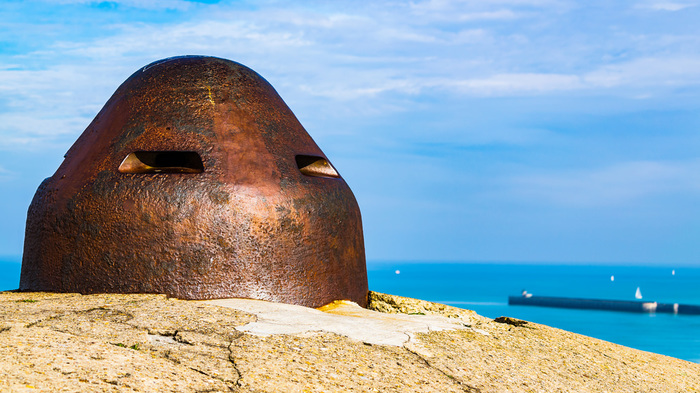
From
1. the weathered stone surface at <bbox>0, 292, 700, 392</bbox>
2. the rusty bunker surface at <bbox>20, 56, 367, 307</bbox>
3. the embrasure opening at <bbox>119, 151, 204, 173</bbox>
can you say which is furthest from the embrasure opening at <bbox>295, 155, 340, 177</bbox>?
the weathered stone surface at <bbox>0, 292, 700, 392</bbox>

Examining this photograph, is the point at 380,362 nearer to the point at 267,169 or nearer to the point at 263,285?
the point at 263,285

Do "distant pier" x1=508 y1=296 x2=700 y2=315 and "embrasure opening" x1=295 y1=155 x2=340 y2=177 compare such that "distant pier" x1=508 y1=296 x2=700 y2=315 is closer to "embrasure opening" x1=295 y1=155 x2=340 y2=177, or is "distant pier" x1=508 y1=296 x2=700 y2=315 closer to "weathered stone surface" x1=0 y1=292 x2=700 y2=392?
"weathered stone surface" x1=0 y1=292 x2=700 y2=392

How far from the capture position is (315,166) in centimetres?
784

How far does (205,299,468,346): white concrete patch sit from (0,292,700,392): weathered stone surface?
2cm

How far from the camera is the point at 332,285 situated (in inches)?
279

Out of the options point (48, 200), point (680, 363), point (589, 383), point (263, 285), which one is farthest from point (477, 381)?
point (48, 200)

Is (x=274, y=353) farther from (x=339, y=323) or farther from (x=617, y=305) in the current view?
(x=617, y=305)

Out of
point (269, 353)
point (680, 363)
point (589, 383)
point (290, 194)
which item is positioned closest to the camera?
point (269, 353)

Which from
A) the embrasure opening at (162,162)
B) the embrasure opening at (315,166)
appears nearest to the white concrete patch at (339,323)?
the embrasure opening at (162,162)

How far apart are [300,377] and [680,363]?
5.25 metres

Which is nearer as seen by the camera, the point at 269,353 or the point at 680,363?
the point at 269,353

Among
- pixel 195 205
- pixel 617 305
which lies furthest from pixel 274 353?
pixel 617 305

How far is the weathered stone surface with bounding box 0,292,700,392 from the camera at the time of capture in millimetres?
4020

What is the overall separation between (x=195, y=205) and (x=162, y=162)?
51.7 inches
